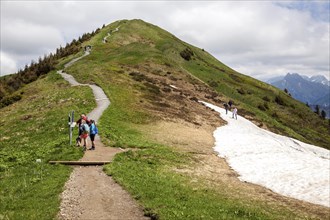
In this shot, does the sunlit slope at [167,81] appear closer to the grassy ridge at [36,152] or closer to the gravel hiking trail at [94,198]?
the grassy ridge at [36,152]

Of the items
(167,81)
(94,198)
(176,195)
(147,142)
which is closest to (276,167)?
(147,142)

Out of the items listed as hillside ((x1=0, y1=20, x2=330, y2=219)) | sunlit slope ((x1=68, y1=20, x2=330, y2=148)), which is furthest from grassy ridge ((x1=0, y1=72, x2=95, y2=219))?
sunlit slope ((x1=68, y1=20, x2=330, y2=148))

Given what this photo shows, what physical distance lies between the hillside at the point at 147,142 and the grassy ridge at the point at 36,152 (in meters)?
0.08

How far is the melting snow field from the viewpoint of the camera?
26.3 metres

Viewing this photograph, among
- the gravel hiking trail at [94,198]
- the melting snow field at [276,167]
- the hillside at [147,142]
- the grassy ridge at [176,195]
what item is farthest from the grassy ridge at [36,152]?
the melting snow field at [276,167]

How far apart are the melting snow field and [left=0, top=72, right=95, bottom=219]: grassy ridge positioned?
1488 cm

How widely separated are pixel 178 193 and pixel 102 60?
79783mm

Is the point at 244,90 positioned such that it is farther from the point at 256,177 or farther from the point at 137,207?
the point at 137,207

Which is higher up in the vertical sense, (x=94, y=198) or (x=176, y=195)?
(x=176, y=195)

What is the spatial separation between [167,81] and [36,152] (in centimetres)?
5234

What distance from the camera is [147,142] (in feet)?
121

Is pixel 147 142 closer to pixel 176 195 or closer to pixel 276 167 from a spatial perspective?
pixel 276 167

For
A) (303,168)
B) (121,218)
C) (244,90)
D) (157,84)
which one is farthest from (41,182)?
(244,90)

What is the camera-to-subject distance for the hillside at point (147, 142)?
1875 centimetres
